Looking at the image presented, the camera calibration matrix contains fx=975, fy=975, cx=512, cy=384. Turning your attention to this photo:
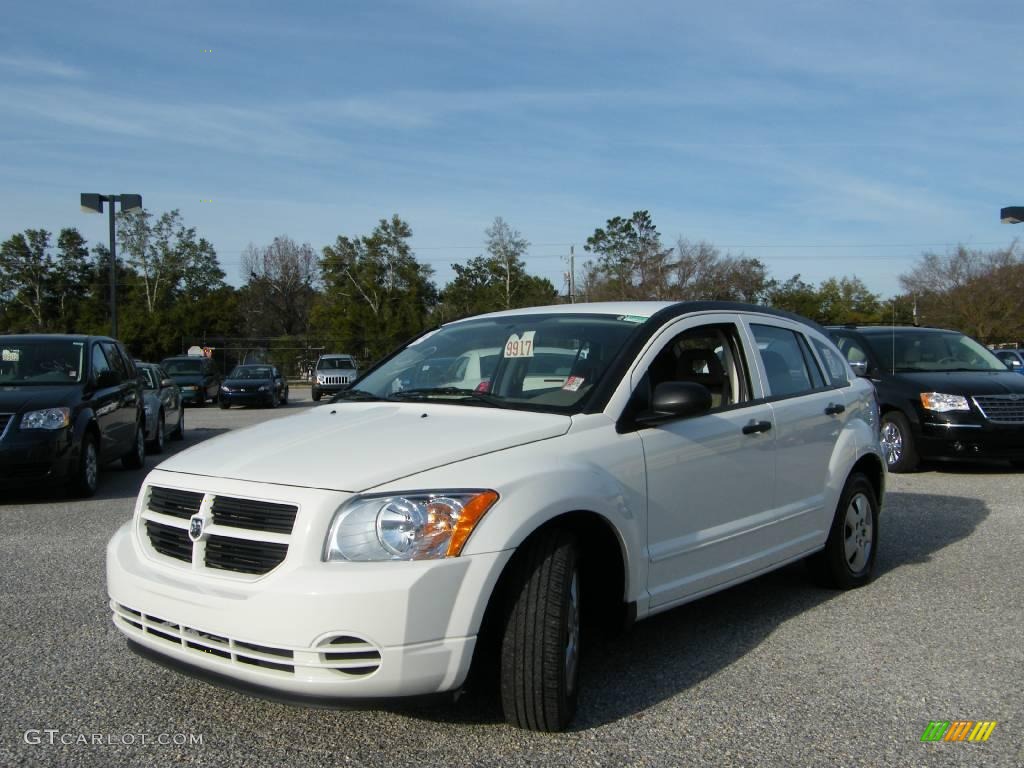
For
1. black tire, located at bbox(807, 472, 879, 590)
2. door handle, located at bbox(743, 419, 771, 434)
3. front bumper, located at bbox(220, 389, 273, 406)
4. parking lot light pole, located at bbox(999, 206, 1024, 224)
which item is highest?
parking lot light pole, located at bbox(999, 206, 1024, 224)

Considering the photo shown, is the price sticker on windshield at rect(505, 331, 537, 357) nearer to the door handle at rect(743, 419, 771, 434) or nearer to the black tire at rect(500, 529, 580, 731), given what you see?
the door handle at rect(743, 419, 771, 434)

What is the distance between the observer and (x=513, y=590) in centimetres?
348

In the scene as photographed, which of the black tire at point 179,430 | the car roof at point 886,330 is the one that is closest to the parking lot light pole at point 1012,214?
the car roof at point 886,330

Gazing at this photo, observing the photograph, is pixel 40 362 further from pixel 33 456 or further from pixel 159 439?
pixel 159 439

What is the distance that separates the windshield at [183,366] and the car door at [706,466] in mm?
26026

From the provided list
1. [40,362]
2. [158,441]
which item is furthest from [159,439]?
[40,362]

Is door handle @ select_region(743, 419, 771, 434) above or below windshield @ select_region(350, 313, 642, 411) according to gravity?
below

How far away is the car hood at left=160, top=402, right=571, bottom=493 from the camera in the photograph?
3.49 metres

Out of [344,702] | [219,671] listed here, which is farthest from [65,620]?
[344,702]

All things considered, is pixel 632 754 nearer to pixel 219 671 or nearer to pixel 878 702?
pixel 878 702

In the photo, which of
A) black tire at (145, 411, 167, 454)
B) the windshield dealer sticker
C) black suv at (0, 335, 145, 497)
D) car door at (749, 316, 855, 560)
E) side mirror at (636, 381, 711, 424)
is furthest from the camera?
black tire at (145, 411, 167, 454)

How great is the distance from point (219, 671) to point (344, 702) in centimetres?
47

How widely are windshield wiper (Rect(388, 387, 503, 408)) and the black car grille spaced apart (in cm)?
124

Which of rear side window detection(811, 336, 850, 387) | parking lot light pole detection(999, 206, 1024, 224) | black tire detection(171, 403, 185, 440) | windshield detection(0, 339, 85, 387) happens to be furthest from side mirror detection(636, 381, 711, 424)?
parking lot light pole detection(999, 206, 1024, 224)
